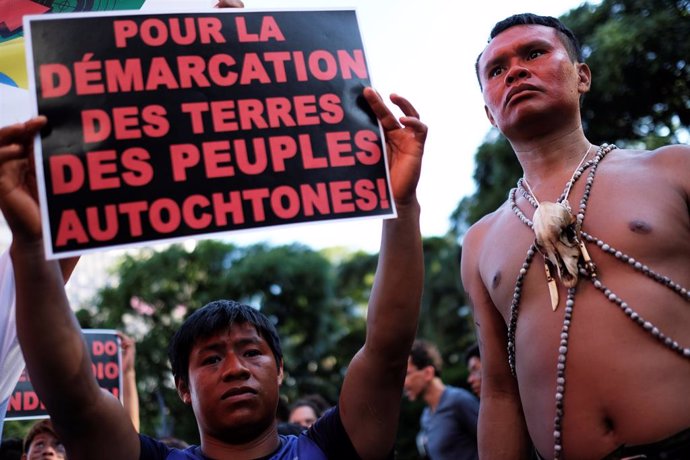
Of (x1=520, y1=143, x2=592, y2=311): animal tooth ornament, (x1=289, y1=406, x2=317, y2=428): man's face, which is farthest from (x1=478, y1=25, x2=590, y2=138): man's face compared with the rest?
(x1=289, y1=406, x2=317, y2=428): man's face

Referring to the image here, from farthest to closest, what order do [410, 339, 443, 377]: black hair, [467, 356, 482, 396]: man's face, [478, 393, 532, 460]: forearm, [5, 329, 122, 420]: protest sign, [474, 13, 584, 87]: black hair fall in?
[410, 339, 443, 377]: black hair → [467, 356, 482, 396]: man's face → [5, 329, 122, 420]: protest sign → [474, 13, 584, 87]: black hair → [478, 393, 532, 460]: forearm

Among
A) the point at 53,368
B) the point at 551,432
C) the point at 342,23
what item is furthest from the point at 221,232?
the point at 551,432

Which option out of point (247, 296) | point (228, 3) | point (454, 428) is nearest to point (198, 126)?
point (228, 3)

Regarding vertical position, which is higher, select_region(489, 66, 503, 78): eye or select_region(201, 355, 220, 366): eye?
select_region(489, 66, 503, 78): eye

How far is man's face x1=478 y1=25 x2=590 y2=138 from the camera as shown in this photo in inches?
98.7

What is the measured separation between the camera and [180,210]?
6.57 feet

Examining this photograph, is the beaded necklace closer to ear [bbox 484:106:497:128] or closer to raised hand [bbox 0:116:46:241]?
ear [bbox 484:106:497:128]

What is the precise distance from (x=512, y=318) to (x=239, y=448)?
90 cm

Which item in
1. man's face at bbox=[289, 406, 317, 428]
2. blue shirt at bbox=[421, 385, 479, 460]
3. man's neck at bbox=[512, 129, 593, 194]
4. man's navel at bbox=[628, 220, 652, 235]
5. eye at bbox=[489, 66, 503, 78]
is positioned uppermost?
eye at bbox=[489, 66, 503, 78]

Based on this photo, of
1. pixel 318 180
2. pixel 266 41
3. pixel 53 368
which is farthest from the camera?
pixel 266 41

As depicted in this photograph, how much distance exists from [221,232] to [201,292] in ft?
64.9

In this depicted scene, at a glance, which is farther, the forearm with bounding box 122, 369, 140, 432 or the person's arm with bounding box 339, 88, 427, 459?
the forearm with bounding box 122, 369, 140, 432

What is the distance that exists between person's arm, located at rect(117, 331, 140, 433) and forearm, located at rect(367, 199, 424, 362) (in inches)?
111

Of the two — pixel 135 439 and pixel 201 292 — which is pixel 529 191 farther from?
pixel 201 292
